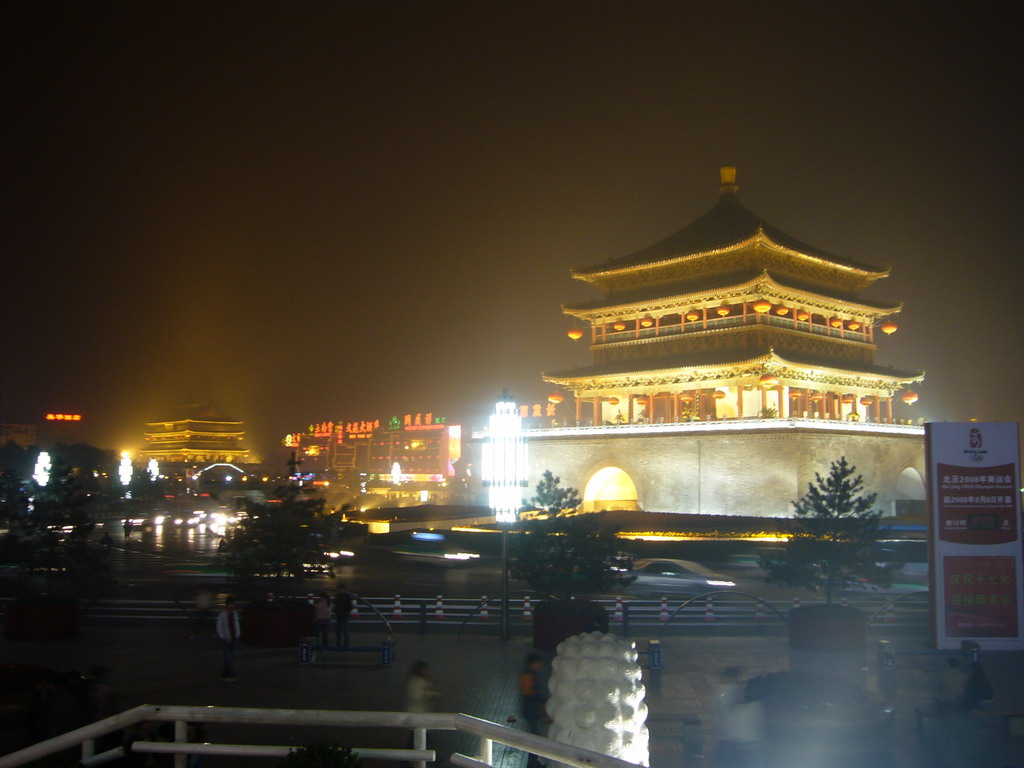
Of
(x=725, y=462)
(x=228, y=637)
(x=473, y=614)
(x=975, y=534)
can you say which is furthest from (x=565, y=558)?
(x=725, y=462)

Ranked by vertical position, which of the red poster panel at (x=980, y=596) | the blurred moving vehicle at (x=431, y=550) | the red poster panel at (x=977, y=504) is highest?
the red poster panel at (x=977, y=504)

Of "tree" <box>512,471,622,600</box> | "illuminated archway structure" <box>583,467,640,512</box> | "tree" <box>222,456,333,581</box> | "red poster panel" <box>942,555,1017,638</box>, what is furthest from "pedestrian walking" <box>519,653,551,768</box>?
"illuminated archway structure" <box>583,467,640,512</box>

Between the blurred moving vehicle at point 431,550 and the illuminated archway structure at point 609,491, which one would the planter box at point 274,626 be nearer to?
the blurred moving vehicle at point 431,550

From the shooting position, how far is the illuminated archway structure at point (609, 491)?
4078cm

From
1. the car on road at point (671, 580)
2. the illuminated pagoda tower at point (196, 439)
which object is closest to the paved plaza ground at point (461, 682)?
the car on road at point (671, 580)

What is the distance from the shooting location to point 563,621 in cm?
1420

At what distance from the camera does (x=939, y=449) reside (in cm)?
1347

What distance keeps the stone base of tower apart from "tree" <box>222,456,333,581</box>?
2332cm

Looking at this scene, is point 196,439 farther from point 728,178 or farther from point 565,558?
point 565,558

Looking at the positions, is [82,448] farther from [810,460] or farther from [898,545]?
[898,545]

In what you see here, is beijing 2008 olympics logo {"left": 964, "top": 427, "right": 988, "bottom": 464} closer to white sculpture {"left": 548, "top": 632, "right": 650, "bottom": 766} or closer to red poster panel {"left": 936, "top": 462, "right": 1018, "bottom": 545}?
red poster panel {"left": 936, "top": 462, "right": 1018, "bottom": 545}

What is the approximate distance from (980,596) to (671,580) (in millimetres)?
10583

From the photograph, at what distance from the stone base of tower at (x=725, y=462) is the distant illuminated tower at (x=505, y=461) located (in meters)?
2.96

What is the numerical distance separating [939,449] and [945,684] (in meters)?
3.65
